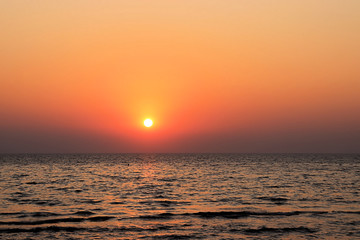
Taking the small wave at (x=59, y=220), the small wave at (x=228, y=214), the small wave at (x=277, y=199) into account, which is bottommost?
the small wave at (x=59, y=220)

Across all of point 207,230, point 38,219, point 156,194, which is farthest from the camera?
point 156,194

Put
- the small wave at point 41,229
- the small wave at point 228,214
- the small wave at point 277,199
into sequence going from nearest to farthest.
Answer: the small wave at point 41,229
the small wave at point 228,214
the small wave at point 277,199

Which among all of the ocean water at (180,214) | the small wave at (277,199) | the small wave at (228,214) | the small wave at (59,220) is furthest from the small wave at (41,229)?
the small wave at (277,199)

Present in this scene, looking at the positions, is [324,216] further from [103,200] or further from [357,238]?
[103,200]

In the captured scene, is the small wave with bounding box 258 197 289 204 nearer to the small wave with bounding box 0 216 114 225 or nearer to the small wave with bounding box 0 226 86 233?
the small wave with bounding box 0 216 114 225

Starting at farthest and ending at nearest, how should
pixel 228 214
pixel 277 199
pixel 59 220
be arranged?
pixel 277 199
pixel 228 214
pixel 59 220

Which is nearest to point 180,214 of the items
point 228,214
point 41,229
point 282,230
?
point 228,214

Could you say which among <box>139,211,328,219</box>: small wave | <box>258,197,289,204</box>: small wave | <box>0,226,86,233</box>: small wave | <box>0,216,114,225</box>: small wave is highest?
<box>258,197,289,204</box>: small wave

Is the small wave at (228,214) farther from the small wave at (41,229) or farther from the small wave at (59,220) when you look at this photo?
the small wave at (41,229)

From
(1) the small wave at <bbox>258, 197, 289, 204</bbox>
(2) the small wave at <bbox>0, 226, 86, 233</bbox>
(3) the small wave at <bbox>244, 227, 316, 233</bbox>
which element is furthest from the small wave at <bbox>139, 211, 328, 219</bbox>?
(2) the small wave at <bbox>0, 226, 86, 233</bbox>

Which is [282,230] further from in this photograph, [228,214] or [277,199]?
[277,199]

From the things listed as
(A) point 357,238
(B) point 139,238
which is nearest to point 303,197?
(A) point 357,238

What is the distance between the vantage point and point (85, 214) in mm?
34906

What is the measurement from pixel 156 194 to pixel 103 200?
780 centimetres
